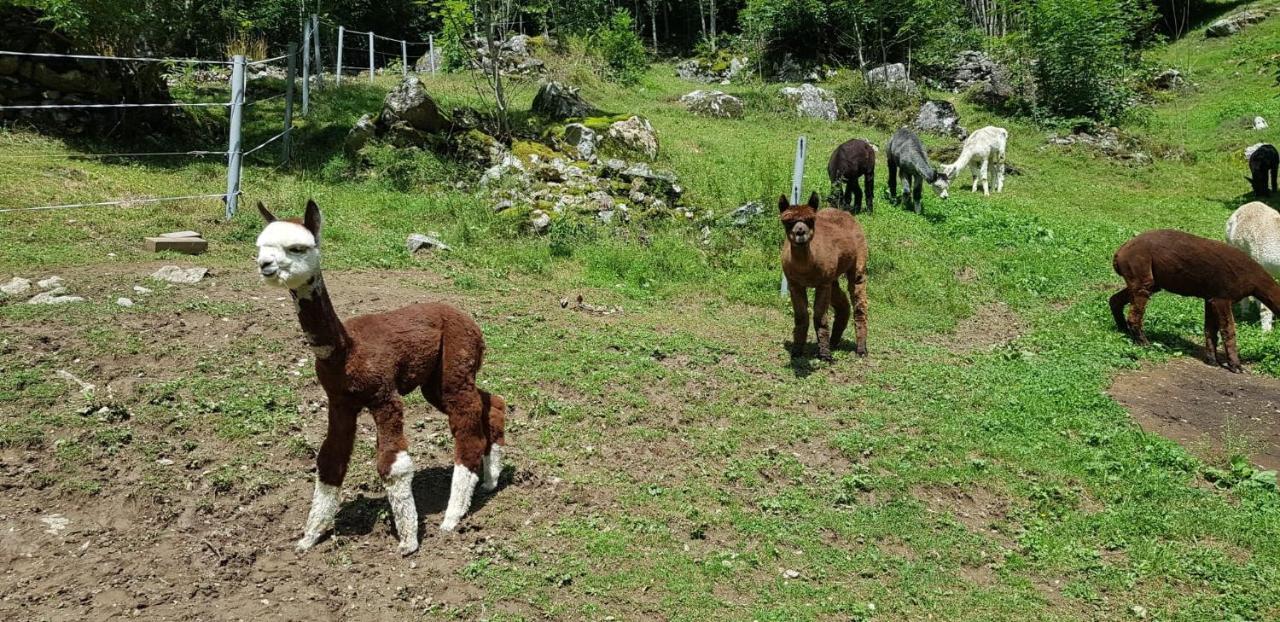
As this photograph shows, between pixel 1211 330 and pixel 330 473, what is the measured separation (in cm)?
954

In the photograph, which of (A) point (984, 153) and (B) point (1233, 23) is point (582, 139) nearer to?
(A) point (984, 153)

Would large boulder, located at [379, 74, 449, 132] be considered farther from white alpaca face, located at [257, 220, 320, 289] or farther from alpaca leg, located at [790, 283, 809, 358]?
white alpaca face, located at [257, 220, 320, 289]

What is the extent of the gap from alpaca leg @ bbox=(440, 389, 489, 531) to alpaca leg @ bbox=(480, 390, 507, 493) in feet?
1.01

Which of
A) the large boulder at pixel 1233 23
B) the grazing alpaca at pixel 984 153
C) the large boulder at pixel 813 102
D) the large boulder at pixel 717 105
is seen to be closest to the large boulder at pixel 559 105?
the large boulder at pixel 717 105

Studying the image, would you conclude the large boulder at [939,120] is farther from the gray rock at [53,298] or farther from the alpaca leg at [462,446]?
the gray rock at [53,298]

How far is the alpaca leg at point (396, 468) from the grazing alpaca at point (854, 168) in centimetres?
1164

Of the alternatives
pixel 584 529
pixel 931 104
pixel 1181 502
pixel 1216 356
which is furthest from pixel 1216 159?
pixel 584 529

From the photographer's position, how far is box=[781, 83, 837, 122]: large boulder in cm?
2531

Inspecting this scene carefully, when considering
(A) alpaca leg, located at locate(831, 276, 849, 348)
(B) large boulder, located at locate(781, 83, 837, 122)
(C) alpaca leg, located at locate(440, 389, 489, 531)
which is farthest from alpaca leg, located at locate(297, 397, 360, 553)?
(B) large boulder, located at locate(781, 83, 837, 122)

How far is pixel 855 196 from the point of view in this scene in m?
15.6

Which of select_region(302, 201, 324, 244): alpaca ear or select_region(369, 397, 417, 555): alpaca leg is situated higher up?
select_region(302, 201, 324, 244): alpaca ear

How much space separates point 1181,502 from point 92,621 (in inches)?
285

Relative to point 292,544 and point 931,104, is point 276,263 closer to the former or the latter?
point 292,544

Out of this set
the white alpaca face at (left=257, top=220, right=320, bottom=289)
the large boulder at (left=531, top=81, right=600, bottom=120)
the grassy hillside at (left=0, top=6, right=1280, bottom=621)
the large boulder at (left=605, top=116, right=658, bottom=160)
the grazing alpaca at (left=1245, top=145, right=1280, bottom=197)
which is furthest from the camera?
the large boulder at (left=531, top=81, right=600, bottom=120)
